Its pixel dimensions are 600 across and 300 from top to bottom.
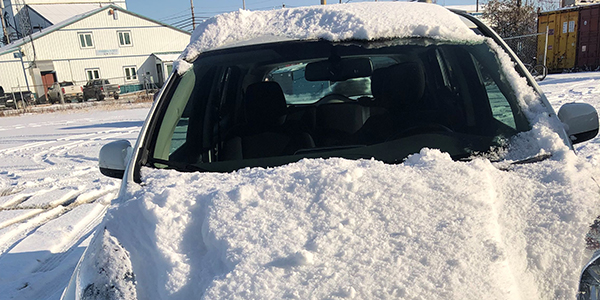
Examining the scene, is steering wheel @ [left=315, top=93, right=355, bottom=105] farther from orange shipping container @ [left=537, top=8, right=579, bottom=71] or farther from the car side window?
orange shipping container @ [left=537, top=8, right=579, bottom=71]

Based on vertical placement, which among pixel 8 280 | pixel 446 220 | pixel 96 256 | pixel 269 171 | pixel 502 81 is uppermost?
pixel 502 81

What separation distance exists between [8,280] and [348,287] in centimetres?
311

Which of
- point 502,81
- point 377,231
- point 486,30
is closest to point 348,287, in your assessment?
point 377,231

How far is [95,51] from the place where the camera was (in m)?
36.4

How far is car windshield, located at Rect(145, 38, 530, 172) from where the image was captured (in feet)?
6.09

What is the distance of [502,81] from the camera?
80.0 inches

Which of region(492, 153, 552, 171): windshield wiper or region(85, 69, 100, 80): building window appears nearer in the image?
region(492, 153, 552, 171): windshield wiper

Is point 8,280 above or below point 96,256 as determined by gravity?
below

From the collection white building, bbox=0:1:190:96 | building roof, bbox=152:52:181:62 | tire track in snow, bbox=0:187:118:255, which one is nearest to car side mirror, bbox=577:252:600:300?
tire track in snow, bbox=0:187:118:255

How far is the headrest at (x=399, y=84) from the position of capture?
2.22 metres

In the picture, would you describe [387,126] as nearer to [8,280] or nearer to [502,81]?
[502,81]

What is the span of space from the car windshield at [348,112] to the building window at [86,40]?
39283 millimetres

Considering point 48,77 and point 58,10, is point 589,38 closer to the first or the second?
point 48,77

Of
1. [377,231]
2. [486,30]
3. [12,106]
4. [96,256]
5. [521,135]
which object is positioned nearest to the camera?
[377,231]
